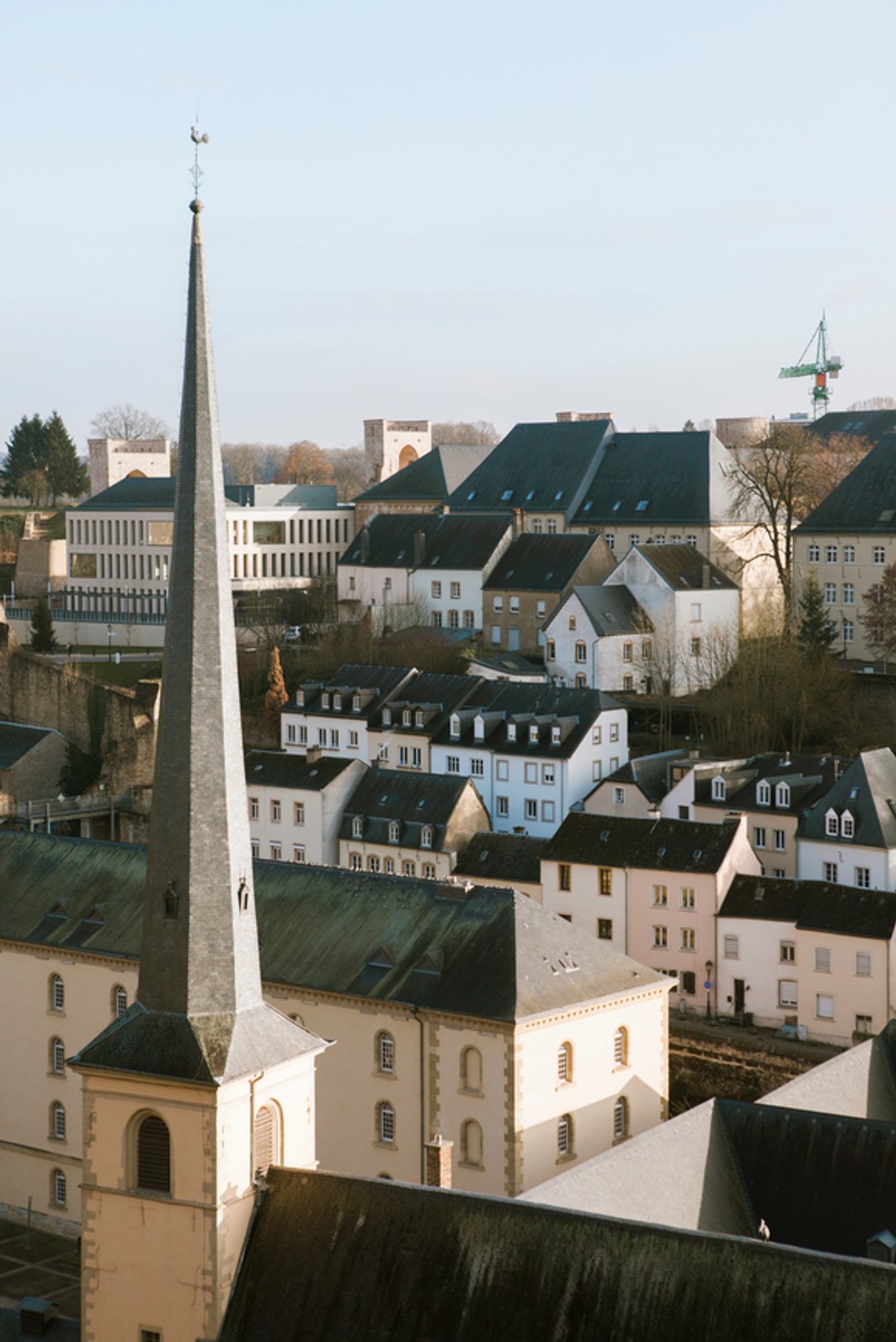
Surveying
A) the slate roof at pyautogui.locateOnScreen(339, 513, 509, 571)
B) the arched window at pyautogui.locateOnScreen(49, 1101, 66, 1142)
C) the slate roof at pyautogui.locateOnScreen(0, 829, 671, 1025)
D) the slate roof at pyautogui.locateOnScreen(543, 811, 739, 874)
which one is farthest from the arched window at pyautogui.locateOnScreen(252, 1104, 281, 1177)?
the slate roof at pyautogui.locateOnScreen(339, 513, 509, 571)

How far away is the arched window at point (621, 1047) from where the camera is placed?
138 ft

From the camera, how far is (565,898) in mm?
60750

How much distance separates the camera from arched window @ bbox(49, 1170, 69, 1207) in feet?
154

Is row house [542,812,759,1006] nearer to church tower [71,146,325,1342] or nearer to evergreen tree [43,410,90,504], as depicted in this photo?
church tower [71,146,325,1342]

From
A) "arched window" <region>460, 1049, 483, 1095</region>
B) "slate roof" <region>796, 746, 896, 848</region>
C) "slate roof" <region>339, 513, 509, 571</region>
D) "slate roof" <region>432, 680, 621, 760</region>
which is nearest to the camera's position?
"arched window" <region>460, 1049, 483, 1095</region>

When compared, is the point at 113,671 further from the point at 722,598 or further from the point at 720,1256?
the point at 720,1256

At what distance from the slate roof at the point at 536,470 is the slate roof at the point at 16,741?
2746cm

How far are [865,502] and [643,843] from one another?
2890cm

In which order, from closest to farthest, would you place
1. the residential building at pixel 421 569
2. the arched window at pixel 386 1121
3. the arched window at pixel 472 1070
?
the arched window at pixel 472 1070 → the arched window at pixel 386 1121 → the residential building at pixel 421 569

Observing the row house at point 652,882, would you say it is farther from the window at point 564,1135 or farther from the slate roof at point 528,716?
the window at point 564,1135

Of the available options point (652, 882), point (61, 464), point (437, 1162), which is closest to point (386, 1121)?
point (437, 1162)

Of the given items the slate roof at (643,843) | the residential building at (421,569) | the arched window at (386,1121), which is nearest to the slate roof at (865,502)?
the residential building at (421,569)

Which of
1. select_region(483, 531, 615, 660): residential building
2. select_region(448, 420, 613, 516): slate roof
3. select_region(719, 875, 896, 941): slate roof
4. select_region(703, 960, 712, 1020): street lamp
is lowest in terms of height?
select_region(703, 960, 712, 1020): street lamp

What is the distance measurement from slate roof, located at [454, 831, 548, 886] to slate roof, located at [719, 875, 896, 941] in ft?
23.6
